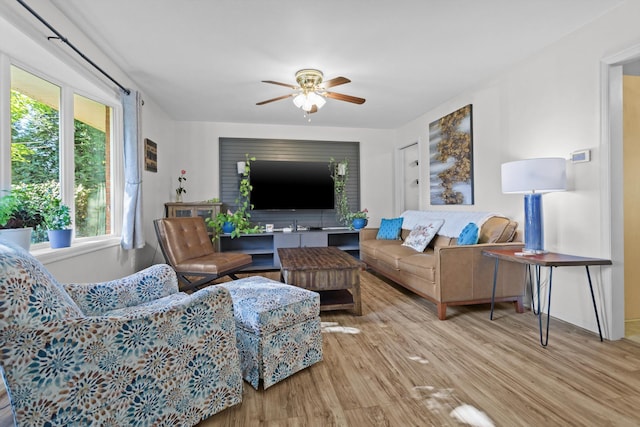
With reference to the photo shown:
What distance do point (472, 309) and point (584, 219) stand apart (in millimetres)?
1177

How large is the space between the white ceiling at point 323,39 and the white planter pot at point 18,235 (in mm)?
1541

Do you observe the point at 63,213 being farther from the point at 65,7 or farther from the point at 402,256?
the point at 402,256

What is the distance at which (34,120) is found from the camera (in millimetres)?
2389

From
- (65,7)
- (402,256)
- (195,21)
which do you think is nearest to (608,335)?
(402,256)

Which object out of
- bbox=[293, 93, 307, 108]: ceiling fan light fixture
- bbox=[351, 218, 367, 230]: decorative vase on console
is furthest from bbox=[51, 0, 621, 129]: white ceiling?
bbox=[351, 218, 367, 230]: decorative vase on console

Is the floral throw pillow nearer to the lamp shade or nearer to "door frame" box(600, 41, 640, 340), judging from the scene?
the lamp shade

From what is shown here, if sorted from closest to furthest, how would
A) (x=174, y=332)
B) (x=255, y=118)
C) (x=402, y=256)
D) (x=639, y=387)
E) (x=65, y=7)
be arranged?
(x=174, y=332)
(x=639, y=387)
(x=65, y=7)
(x=402, y=256)
(x=255, y=118)

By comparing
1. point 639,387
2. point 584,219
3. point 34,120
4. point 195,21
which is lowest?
point 639,387

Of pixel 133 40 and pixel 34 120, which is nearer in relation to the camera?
pixel 34 120

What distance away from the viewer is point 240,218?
191 inches

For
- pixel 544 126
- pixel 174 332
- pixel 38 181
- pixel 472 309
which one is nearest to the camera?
pixel 174 332

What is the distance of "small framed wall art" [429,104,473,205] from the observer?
12.8 feet

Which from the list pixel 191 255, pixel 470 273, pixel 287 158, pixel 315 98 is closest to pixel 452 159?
pixel 470 273

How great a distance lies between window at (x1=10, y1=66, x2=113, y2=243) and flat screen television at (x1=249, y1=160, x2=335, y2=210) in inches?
87.5
